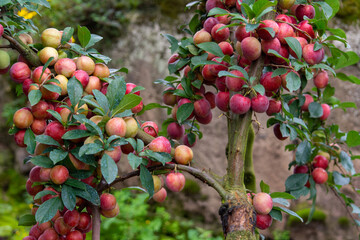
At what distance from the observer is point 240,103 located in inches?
26.5

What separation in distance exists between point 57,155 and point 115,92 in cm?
14

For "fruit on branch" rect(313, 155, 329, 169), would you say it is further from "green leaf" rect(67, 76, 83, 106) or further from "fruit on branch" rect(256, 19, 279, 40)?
"green leaf" rect(67, 76, 83, 106)

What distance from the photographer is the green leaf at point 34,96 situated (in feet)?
1.97

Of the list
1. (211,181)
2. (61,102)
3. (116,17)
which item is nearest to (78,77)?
(61,102)

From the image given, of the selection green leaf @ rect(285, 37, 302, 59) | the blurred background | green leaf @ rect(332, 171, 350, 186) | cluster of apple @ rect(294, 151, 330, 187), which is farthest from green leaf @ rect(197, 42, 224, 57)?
the blurred background

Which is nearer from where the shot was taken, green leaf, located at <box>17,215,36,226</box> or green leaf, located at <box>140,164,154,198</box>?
green leaf, located at <box>140,164,154,198</box>

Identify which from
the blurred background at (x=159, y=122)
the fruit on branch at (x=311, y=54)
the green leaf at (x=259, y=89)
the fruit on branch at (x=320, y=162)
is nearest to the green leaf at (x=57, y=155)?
the green leaf at (x=259, y=89)

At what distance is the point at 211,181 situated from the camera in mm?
686

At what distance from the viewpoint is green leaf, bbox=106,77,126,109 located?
2.01 ft

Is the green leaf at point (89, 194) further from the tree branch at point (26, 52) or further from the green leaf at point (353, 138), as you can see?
the green leaf at point (353, 138)

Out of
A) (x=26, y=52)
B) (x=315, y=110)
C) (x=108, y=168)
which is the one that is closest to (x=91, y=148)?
(x=108, y=168)

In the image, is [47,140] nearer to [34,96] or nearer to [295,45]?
[34,96]

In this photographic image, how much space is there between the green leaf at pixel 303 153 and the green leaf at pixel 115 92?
19.8 inches

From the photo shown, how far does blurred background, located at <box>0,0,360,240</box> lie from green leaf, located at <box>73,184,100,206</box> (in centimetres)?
106
